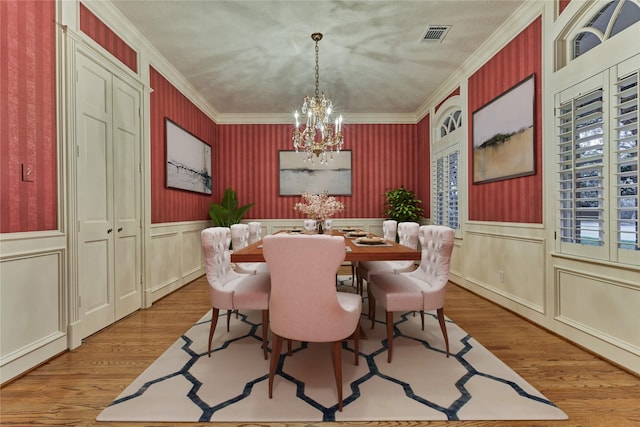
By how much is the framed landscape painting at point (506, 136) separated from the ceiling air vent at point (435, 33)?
948 mm

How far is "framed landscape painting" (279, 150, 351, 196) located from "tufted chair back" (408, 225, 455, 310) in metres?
3.76

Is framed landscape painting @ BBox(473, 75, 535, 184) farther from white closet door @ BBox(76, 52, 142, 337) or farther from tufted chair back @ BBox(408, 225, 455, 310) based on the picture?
white closet door @ BBox(76, 52, 142, 337)

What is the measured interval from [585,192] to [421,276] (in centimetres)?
141

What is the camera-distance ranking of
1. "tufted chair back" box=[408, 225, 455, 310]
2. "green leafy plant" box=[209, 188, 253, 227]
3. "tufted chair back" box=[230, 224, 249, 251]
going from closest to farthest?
"tufted chair back" box=[408, 225, 455, 310] → "tufted chair back" box=[230, 224, 249, 251] → "green leafy plant" box=[209, 188, 253, 227]

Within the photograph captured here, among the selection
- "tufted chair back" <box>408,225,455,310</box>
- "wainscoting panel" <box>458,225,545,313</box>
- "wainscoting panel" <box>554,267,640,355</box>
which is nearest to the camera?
"wainscoting panel" <box>554,267,640,355</box>

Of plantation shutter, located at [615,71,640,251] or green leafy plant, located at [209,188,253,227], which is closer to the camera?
plantation shutter, located at [615,71,640,251]

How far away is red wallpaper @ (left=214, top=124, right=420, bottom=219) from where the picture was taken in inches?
247

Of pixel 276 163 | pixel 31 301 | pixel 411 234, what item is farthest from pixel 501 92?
pixel 31 301

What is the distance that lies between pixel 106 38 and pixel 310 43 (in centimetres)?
204

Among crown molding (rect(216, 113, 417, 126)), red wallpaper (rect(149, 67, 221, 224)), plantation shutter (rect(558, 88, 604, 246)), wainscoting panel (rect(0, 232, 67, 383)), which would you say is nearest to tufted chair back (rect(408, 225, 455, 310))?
plantation shutter (rect(558, 88, 604, 246))

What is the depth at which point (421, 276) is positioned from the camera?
2684 mm

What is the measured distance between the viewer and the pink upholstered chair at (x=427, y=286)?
2168mm

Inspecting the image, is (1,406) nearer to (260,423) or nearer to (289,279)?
(260,423)

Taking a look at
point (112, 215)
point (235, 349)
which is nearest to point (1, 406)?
point (235, 349)
